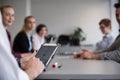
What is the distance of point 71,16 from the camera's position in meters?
9.21

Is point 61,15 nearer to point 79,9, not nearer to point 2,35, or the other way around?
point 79,9

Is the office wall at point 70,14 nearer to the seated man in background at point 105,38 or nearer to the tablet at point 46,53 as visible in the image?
the seated man in background at point 105,38

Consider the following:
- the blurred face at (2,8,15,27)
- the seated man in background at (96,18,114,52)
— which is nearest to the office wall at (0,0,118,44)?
→ the seated man in background at (96,18,114,52)

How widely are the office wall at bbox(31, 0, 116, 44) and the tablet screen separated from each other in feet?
24.8

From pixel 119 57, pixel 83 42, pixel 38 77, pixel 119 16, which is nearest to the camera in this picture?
pixel 38 77

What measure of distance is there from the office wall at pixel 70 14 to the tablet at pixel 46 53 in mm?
7571

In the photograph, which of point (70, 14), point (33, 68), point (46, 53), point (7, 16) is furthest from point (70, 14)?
point (33, 68)

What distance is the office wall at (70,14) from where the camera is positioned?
29.9ft

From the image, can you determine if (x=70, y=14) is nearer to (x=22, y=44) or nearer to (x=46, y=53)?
(x=22, y=44)

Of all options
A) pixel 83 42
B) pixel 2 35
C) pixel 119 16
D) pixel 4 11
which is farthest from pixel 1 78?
pixel 83 42

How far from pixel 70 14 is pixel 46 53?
7818 millimetres

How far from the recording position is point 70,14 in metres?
9.21

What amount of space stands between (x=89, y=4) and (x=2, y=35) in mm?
8510

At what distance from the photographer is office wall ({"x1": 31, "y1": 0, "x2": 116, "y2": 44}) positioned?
912cm
